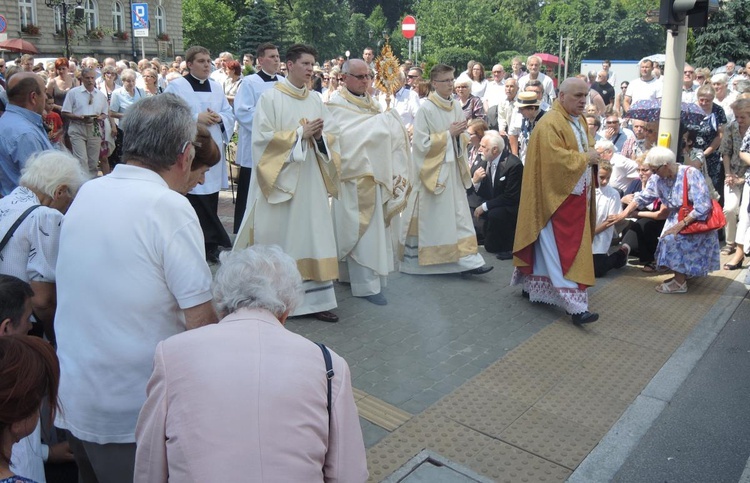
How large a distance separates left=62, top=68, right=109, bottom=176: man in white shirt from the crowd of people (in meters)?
0.03

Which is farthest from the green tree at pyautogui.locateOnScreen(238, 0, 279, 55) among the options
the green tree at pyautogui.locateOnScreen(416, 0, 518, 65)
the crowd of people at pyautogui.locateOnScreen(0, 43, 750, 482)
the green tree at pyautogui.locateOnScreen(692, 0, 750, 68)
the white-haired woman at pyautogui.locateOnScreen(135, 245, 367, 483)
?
the white-haired woman at pyautogui.locateOnScreen(135, 245, 367, 483)

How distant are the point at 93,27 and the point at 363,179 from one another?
40.4 m

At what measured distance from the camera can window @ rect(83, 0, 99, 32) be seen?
41.5 metres

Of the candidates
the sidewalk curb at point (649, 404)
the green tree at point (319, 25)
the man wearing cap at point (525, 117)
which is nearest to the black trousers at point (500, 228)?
the man wearing cap at point (525, 117)

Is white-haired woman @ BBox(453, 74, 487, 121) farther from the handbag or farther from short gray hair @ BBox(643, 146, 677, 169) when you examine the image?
the handbag

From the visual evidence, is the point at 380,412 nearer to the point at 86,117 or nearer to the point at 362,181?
the point at 362,181

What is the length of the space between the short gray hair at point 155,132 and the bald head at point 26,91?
2866mm

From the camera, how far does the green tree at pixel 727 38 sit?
3041cm

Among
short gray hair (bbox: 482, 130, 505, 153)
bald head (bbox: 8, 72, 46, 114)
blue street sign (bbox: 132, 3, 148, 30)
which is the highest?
blue street sign (bbox: 132, 3, 148, 30)

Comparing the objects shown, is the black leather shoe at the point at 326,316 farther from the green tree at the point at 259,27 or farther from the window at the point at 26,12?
the green tree at the point at 259,27

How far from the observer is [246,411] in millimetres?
1954

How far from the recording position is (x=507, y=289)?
694cm

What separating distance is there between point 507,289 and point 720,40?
28.6 meters

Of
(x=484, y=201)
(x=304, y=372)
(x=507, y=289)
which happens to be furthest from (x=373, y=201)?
(x=304, y=372)
